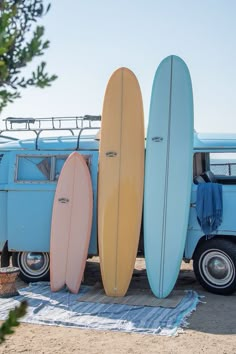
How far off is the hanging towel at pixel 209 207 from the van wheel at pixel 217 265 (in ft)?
0.87

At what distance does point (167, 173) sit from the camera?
654cm

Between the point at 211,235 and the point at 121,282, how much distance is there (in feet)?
4.80

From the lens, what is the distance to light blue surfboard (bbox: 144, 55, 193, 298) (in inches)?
251

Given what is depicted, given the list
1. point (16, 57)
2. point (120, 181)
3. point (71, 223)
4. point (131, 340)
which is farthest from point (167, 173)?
point (16, 57)

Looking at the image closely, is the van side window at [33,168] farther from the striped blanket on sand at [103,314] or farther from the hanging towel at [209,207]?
the hanging towel at [209,207]

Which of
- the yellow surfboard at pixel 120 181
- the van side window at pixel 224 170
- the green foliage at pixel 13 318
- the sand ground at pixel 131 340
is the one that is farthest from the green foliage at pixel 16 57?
the van side window at pixel 224 170

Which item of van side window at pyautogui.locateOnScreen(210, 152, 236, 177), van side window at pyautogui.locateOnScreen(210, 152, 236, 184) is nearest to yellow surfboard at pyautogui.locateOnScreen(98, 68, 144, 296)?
van side window at pyautogui.locateOnScreen(210, 152, 236, 177)

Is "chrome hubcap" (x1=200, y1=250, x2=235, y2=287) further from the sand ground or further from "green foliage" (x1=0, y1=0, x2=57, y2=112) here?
"green foliage" (x1=0, y1=0, x2=57, y2=112)

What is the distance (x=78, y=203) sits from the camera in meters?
6.78

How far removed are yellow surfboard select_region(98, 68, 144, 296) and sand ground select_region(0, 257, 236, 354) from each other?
1.43 meters

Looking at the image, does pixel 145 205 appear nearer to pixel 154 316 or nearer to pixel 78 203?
pixel 78 203

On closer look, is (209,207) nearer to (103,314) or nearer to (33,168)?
(103,314)

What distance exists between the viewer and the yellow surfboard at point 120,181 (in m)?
6.51

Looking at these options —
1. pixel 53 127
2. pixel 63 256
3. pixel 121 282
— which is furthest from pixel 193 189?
pixel 53 127
